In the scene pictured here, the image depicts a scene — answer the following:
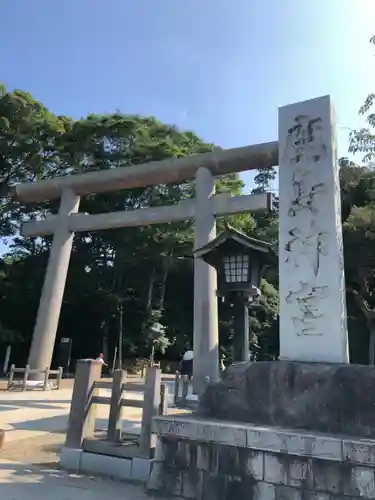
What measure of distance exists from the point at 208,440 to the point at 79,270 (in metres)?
18.2

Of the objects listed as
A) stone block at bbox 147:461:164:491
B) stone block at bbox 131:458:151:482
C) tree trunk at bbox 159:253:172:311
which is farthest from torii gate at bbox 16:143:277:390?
stone block at bbox 147:461:164:491

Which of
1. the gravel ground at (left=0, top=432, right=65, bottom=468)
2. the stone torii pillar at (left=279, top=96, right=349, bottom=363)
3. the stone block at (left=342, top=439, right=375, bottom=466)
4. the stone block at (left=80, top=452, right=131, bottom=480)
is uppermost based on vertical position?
the stone torii pillar at (left=279, top=96, right=349, bottom=363)

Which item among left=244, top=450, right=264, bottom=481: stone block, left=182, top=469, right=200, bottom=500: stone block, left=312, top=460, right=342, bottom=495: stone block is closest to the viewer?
left=312, top=460, right=342, bottom=495: stone block

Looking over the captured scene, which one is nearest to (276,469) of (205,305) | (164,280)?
(205,305)

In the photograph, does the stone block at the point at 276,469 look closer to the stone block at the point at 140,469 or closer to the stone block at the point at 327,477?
the stone block at the point at 327,477

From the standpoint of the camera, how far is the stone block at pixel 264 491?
342cm

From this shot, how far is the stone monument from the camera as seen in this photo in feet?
10.9

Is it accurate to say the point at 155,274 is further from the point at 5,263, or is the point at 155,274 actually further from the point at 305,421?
the point at 305,421

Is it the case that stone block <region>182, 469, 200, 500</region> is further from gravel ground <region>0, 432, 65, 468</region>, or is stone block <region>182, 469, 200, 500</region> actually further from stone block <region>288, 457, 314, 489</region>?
gravel ground <region>0, 432, 65, 468</region>

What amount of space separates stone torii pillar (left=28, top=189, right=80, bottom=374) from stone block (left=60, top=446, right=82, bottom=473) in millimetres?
9455

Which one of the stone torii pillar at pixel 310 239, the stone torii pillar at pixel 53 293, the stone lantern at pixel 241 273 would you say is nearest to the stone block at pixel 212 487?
the stone torii pillar at pixel 310 239

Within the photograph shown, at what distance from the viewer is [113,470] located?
4504mm

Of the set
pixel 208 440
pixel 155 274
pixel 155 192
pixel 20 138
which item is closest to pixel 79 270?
pixel 155 274

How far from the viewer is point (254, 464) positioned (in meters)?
3.52
